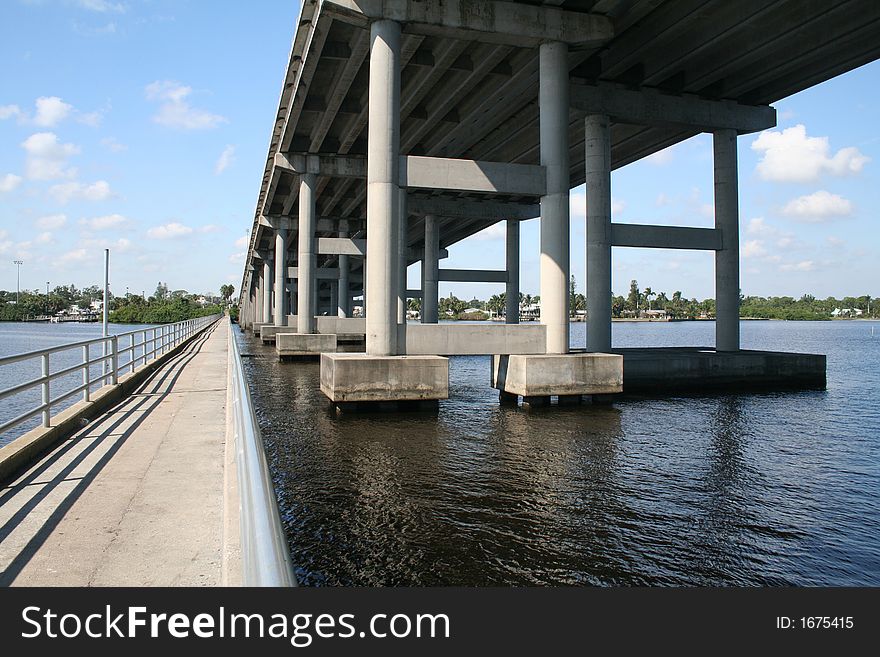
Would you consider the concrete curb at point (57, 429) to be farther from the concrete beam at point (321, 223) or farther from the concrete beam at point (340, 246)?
the concrete beam at point (321, 223)

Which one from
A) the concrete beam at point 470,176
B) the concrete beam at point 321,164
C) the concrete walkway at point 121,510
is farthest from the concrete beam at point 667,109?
the concrete walkway at point 121,510

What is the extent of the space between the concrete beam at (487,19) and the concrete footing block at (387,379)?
9.37 meters

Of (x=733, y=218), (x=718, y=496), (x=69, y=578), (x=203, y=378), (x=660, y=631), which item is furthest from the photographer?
(x=733, y=218)

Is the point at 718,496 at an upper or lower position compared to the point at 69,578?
lower

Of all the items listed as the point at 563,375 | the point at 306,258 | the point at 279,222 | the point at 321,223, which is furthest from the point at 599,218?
the point at 279,222

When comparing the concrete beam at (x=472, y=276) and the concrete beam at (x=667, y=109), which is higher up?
the concrete beam at (x=667, y=109)

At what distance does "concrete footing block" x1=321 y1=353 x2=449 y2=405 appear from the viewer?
16.3 metres

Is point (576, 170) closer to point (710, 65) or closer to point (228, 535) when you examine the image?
point (710, 65)

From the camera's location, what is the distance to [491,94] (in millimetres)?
26875

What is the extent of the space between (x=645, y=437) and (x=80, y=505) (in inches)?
451

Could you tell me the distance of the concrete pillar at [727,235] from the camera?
25.5 metres

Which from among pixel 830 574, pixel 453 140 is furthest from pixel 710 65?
pixel 830 574

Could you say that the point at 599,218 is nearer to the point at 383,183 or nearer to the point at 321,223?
the point at 383,183

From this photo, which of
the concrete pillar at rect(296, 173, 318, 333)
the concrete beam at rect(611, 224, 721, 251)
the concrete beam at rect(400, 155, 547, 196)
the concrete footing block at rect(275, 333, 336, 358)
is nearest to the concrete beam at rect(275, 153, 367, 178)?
the concrete pillar at rect(296, 173, 318, 333)
